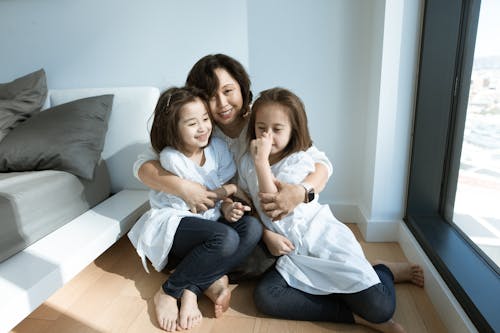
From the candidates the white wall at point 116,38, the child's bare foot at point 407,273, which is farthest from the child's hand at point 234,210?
the white wall at point 116,38

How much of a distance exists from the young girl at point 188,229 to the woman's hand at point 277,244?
33 mm

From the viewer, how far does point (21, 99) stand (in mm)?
1648

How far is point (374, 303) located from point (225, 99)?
2.70ft

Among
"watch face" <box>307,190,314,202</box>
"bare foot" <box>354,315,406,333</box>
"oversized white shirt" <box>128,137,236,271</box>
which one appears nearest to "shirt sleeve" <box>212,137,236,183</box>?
"oversized white shirt" <box>128,137,236,271</box>

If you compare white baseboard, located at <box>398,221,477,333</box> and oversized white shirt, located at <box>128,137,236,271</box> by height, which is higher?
oversized white shirt, located at <box>128,137,236,271</box>

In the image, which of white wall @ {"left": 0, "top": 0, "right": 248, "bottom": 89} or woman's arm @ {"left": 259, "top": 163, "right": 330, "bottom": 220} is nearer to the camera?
woman's arm @ {"left": 259, "top": 163, "right": 330, "bottom": 220}

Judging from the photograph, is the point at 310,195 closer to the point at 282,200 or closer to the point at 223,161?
the point at 282,200

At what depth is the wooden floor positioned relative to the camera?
1098mm

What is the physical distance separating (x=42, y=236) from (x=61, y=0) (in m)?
1.21

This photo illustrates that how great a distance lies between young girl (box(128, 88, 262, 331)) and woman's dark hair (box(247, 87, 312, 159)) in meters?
0.21

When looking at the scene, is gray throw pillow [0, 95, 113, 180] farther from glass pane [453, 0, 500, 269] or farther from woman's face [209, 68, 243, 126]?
glass pane [453, 0, 500, 269]

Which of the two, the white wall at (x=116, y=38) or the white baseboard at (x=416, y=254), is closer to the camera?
the white baseboard at (x=416, y=254)

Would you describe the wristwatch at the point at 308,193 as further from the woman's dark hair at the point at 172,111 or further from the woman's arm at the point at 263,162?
the woman's dark hair at the point at 172,111

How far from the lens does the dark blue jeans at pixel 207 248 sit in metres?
1.17
